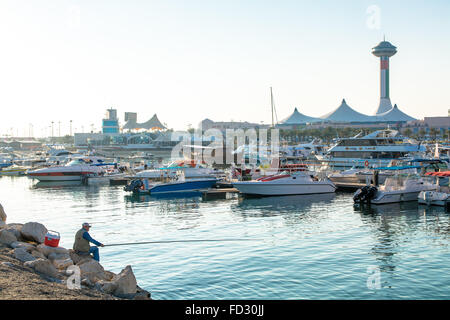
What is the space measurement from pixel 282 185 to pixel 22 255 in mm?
24766

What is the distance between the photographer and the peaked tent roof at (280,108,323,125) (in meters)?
188

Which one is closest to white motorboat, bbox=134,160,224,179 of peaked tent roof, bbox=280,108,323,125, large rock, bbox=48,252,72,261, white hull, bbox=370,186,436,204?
white hull, bbox=370,186,436,204

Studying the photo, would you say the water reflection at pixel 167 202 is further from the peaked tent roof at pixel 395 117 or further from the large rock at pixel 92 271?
the peaked tent roof at pixel 395 117

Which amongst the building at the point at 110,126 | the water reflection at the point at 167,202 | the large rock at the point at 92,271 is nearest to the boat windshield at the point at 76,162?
the water reflection at the point at 167,202

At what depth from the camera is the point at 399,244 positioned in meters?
18.8

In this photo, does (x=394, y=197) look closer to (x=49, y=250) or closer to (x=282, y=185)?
(x=282, y=185)

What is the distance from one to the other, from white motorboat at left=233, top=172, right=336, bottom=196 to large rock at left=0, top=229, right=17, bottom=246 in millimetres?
22360

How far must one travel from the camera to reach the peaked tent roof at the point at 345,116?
179m

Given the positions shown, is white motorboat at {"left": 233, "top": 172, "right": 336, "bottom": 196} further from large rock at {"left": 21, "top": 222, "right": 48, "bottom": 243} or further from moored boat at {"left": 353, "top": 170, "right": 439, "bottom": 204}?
large rock at {"left": 21, "top": 222, "right": 48, "bottom": 243}
